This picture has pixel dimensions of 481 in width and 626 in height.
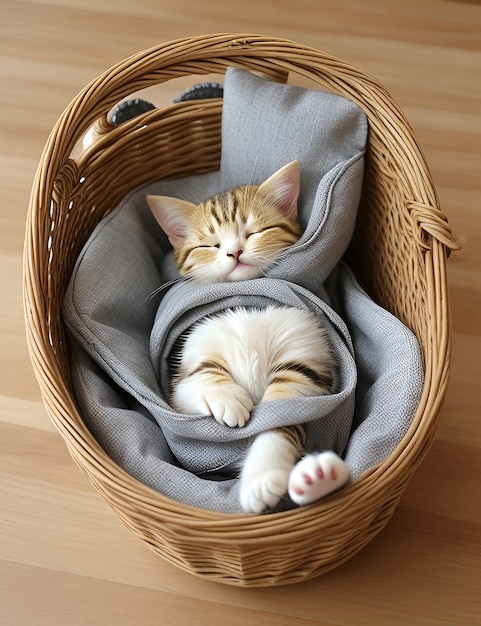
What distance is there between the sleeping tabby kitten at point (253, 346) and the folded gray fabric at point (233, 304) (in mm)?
35

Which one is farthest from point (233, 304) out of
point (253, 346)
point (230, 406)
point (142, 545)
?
point (142, 545)

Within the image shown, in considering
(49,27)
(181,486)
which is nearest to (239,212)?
(181,486)

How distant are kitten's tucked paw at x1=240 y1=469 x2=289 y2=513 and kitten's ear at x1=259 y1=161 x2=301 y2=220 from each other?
1.97ft

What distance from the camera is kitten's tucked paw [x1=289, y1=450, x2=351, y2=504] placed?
0.99 meters

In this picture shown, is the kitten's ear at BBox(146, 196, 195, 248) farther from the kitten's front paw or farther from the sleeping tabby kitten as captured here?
the kitten's front paw

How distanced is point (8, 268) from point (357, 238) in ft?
2.84

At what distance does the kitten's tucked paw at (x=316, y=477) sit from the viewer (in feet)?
3.25

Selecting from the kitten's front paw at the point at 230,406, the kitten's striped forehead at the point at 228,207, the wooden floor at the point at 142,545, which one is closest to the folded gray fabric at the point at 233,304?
the kitten's front paw at the point at 230,406

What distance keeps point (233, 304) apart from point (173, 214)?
251 millimetres

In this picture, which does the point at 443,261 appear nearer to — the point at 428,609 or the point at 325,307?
the point at 325,307

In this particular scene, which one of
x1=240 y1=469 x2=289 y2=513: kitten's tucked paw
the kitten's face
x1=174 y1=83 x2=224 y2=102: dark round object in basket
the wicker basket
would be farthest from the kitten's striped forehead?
x1=240 y1=469 x2=289 y2=513: kitten's tucked paw

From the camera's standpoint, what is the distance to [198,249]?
1.41 meters

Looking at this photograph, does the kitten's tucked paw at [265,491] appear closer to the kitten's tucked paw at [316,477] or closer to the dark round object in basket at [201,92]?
the kitten's tucked paw at [316,477]

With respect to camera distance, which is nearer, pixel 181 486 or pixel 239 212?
pixel 181 486
